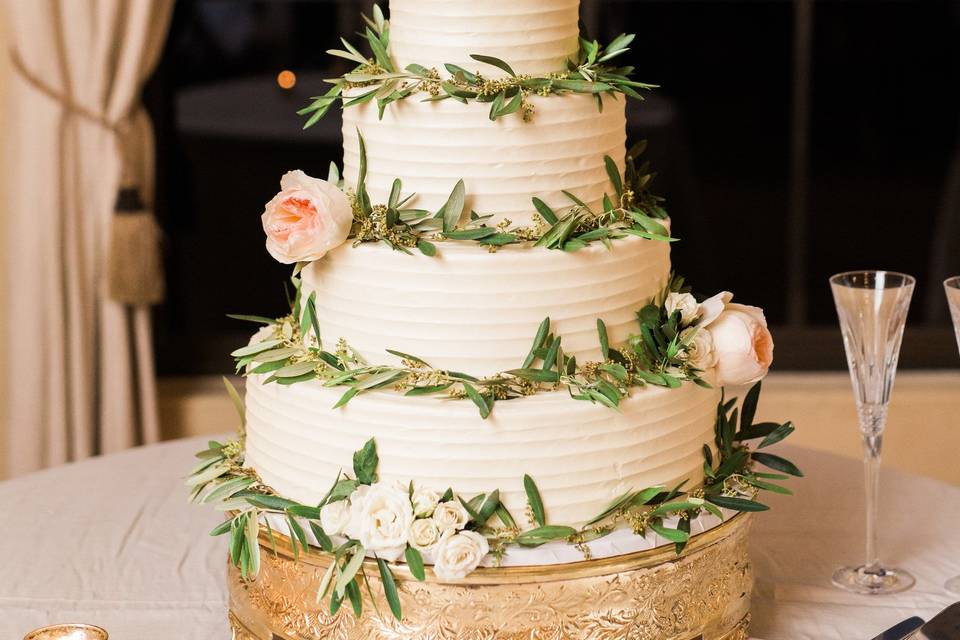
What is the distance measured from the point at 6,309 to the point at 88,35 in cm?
74

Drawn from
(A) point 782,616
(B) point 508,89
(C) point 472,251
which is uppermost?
(B) point 508,89

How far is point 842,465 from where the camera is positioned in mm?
2182

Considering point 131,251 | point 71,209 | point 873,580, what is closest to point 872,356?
point 873,580

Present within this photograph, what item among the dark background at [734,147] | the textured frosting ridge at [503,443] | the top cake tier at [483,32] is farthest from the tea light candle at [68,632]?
the dark background at [734,147]

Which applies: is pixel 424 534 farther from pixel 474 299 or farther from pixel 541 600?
pixel 474 299

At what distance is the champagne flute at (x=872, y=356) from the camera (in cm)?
160

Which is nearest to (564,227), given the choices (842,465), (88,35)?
(842,465)

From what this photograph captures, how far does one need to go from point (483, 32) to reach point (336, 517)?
553 mm

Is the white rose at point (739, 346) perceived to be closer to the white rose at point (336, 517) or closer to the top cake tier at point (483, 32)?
the top cake tier at point (483, 32)

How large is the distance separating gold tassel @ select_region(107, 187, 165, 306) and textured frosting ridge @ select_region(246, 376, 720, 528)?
173cm

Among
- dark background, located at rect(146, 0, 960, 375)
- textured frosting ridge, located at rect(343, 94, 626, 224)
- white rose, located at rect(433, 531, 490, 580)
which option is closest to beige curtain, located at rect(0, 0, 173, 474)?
dark background, located at rect(146, 0, 960, 375)

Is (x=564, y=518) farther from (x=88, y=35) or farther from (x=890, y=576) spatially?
(x=88, y=35)

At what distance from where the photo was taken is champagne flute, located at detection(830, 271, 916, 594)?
1596 mm

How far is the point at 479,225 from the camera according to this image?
137cm
